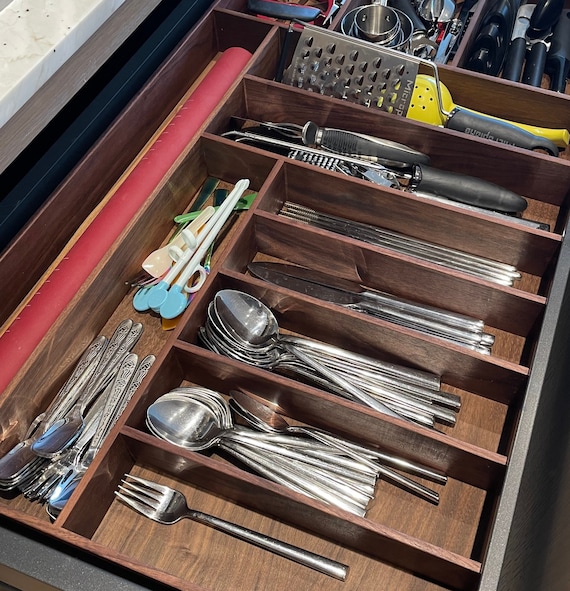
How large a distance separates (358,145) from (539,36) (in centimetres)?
59

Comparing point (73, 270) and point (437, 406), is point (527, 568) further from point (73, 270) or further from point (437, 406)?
point (73, 270)

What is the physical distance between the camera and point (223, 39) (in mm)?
1334

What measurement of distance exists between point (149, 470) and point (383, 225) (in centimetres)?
57

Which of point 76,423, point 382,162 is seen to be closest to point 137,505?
point 76,423

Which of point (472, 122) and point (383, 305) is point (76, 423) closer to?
point (383, 305)

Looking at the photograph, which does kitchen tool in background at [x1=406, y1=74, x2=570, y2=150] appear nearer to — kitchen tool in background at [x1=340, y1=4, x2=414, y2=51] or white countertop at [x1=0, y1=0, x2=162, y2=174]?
kitchen tool in background at [x1=340, y1=4, x2=414, y2=51]

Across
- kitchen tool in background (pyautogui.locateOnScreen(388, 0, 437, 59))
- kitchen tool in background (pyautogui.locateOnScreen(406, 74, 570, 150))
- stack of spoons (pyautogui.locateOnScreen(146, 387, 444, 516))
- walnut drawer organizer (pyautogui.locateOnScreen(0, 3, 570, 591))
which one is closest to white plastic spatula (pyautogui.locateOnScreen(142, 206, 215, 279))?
walnut drawer organizer (pyautogui.locateOnScreen(0, 3, 570, 591))

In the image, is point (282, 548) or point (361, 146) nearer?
point (282, 548)

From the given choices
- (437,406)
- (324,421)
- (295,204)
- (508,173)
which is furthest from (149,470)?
(508,173)

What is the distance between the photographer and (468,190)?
1.07 m

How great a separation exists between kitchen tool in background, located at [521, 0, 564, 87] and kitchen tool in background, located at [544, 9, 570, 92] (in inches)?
0.7

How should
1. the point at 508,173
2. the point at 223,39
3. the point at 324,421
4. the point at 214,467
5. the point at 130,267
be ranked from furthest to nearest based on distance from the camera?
the point at 223,39 < the point at 508,173 < the point at 130,267 < the point at 324,421 < the point at 214,467

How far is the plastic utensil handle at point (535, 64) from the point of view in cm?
126

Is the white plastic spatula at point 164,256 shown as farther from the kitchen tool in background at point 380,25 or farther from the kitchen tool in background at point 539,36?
the kitchen tool in background at point 539,36
